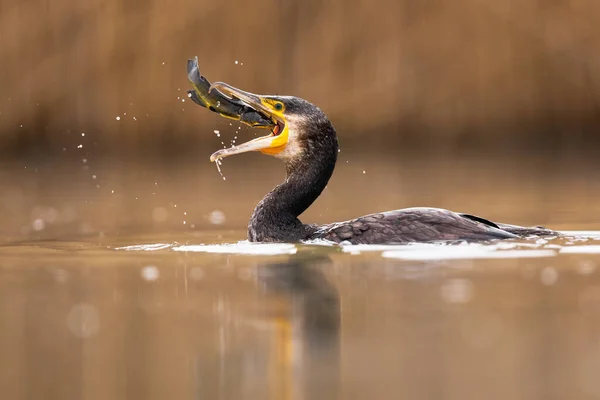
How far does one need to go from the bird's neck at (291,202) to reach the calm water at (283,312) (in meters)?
0.20

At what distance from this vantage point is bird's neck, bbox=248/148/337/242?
10.8 m

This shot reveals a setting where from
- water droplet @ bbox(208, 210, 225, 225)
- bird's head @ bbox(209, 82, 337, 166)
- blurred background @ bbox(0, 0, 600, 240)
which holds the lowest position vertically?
water droplet @ bbox(208, 210, 225, 225)

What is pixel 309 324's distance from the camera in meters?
7.36

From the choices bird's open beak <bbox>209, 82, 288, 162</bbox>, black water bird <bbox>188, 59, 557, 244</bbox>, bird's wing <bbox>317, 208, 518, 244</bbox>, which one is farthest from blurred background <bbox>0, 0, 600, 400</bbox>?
bird's open beak <bbox>209, 82, 288, 162</bbox>

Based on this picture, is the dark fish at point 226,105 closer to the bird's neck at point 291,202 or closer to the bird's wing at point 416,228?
the bird's neck at point 291,202

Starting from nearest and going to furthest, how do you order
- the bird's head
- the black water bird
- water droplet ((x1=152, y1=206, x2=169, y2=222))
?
the black water bird → the bird's head → water droplet ((x1=152, y1=206, x2=169, y2=222))

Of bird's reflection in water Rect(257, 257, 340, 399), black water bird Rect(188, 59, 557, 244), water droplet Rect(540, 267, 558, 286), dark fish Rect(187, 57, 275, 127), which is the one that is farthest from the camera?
dark fish Rect(187, 57, 275, 127)

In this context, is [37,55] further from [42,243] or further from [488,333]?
[488,333]

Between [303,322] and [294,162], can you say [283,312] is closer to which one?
[303,322]

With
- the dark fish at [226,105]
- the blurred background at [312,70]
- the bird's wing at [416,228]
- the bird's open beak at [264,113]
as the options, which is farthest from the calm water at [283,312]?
the blurred background at [312,70]

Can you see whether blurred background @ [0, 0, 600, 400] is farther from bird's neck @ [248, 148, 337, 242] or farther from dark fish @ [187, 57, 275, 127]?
dark fish @ [187, 57, 275, 127]

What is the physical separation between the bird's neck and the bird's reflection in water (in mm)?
964

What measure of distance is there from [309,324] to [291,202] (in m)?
3.68

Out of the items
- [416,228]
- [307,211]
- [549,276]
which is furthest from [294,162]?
[307,211]
